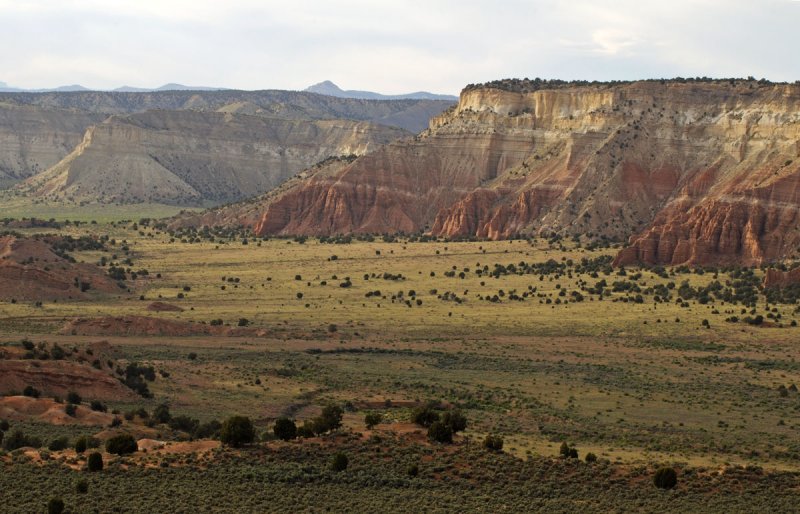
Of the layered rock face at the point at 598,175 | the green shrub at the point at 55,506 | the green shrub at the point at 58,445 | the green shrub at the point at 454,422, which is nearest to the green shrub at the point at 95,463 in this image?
the green shrub at the point at 58,445

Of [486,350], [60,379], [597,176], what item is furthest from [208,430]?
[597,176]

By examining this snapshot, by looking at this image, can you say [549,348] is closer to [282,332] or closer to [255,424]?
[282,332]

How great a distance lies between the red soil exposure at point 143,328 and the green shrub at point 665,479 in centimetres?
4091

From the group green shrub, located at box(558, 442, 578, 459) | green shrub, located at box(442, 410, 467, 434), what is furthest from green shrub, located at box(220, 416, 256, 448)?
green shrub, located at box(558, 442, 578, 459)

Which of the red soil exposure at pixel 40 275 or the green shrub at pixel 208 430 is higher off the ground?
the green shrub at pixel 208 430

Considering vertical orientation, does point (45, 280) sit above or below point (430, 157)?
below

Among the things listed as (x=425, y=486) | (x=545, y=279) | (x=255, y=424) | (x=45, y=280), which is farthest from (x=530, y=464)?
(x=545, y=279)

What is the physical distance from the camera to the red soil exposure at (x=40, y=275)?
3489 inches

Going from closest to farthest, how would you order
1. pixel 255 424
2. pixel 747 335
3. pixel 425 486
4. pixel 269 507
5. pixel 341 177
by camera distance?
pixel 269 507, pixel 425 486, pixel 255 424, pixel 747 335, pixel 341 177

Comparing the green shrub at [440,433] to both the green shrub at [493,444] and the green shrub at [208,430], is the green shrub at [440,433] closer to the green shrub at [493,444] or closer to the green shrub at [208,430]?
the green shrub at [493,444]

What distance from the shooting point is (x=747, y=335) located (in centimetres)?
7775

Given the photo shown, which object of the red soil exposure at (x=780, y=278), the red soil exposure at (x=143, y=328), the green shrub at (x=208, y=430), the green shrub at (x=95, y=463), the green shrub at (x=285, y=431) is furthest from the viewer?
the red soil exposure at (x=780, y=278)

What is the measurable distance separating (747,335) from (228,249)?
68029 mm

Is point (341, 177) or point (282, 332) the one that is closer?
point (282, 332)
